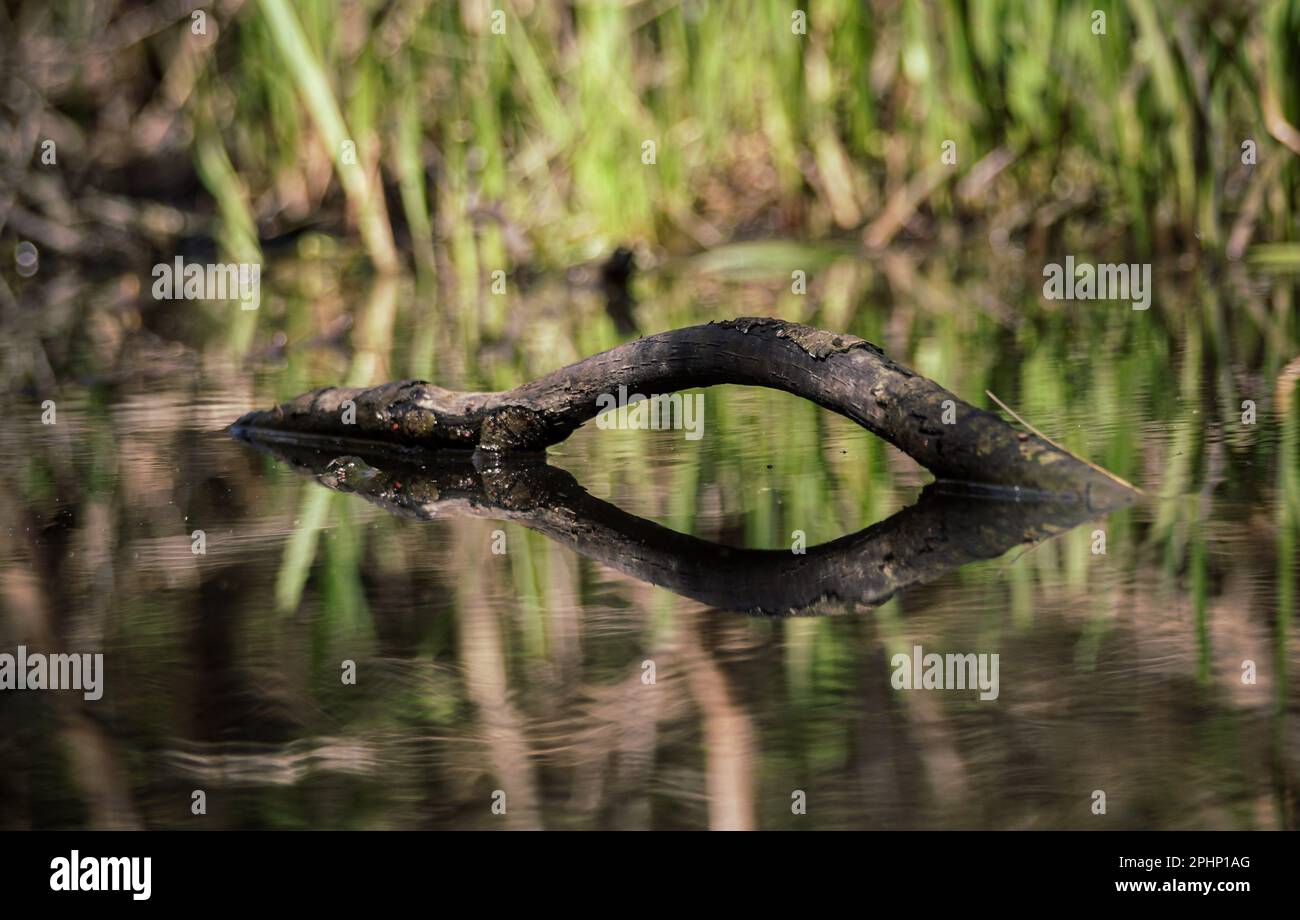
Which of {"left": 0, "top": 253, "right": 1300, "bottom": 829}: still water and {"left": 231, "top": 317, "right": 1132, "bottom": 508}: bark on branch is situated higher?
{"left": 231, "top": 317, "right": 1132, "bottom": 508}: bark on branch

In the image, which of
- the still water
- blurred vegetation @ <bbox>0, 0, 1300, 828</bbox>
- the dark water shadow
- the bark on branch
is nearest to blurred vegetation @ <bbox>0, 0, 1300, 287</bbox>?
blurred vegetation @ <bbox>0, 0, 1300, 828</bbox>

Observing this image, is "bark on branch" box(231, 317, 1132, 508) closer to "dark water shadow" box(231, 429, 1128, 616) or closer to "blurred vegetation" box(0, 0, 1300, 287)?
"dark water shadow" box(231, 429, 1128, 616)

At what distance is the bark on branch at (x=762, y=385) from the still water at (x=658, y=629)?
7 cm

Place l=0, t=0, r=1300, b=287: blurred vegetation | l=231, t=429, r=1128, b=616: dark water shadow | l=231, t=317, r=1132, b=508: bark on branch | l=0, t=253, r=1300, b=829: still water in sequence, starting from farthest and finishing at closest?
l=0, t=0, r=1300, b=287: blurred vegetation, l=231, t=317, r=1132, b=508: bark on branch, l=231, t=429, r=1128, b=616: dark water shadow, l=0, t=253, r=1300, b=829: still water

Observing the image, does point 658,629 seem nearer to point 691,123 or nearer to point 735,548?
point 735,548

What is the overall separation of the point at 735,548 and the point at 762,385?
14.2 inches

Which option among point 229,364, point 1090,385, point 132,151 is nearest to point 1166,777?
point 1090,385

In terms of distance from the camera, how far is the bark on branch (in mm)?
2273

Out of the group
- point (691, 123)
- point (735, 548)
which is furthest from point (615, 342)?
point (691, 123)

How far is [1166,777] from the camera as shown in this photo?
1.37m

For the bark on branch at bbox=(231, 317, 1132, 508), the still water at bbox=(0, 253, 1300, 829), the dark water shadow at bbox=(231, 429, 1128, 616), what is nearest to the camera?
the still water at bbox=(0, 253, 1300, 829)

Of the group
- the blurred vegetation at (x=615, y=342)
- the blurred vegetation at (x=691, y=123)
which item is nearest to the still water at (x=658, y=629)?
the blurred vegetation at (x=615, y=342)

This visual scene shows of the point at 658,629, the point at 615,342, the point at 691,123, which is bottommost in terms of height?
the point at 658,629

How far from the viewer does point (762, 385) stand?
2441 mm
